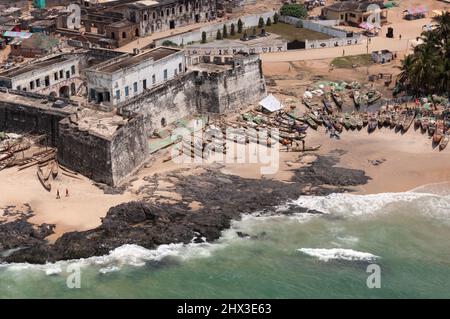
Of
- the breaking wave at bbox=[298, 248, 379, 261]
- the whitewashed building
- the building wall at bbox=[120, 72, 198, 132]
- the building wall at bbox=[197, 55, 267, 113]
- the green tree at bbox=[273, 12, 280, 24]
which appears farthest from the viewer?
the green tree at bbox=[273, 12, 280, 24]

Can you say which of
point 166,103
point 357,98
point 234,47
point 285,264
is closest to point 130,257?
point 285,264

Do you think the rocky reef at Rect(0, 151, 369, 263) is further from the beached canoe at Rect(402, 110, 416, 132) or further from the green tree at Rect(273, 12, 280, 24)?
the green tree at Rect(273, 12, 280, 24)

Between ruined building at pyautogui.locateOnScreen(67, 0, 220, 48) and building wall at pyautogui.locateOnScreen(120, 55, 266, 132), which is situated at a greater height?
ruined building at pyautogui.locateOnScreen(67, 0, 220, 48)

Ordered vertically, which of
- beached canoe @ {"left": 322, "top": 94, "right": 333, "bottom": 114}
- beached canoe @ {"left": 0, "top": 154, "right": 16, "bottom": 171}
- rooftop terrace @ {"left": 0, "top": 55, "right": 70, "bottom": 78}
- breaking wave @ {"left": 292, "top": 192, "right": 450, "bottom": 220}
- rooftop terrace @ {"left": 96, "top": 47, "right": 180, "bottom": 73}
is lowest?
breaking wave @ {"left": 292, "top": 192, "right": 450, "bottom": 220}

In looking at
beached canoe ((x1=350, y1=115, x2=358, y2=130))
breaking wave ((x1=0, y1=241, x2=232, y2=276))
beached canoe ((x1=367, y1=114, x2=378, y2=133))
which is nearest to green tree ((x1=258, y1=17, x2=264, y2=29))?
beached canoe ((x1=350, y1=115, x2=358, y2=130))

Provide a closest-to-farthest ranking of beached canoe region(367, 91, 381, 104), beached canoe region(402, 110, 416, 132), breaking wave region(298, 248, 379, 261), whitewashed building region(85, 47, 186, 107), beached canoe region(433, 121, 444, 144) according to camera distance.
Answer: breaking wave region(298, 248, 379, 261), whitewashed building region(85, 47, 186, 107), beached canoe region(433, 121, 444, 144), beached canoe region(402, 110, 416, 132), beached canoe region(367, 91, 381, 104)

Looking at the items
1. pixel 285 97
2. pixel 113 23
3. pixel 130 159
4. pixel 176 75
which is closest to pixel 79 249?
pixel 130 159

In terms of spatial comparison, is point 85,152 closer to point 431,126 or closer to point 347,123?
point 347,123

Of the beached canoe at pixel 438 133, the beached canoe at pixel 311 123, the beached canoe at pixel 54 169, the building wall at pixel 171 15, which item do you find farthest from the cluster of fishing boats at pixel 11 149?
the building wall at pixel 171 15
